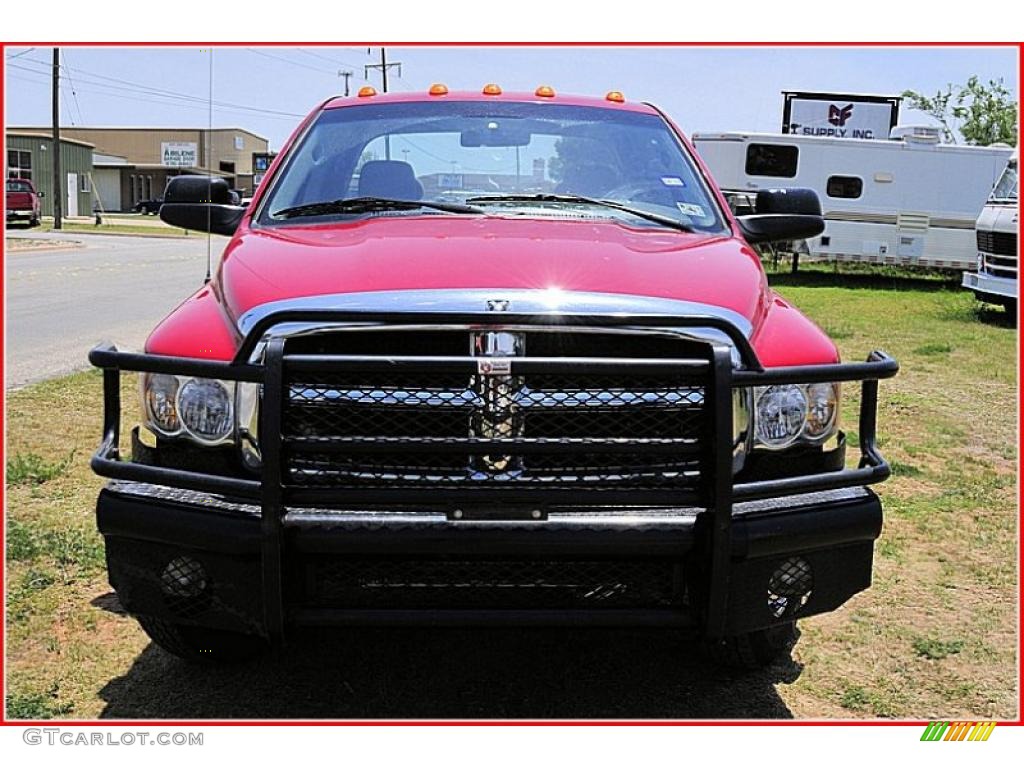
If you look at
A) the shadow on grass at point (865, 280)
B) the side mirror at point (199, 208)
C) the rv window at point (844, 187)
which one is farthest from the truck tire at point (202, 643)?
the rv window at point (844, 187)

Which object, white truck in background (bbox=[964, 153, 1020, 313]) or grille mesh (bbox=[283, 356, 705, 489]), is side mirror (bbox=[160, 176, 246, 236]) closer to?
grille mesh (bbox=[283, 356, 705, 489])

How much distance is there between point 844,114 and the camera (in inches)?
1113

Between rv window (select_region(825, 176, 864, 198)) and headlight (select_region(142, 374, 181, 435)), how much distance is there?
21.4m

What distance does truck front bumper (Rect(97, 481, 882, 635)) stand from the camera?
291 centimetres

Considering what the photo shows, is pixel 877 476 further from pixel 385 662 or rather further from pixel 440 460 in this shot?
pixel 385 662

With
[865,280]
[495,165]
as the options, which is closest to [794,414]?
[495,165]

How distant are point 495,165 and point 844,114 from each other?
2592 cm

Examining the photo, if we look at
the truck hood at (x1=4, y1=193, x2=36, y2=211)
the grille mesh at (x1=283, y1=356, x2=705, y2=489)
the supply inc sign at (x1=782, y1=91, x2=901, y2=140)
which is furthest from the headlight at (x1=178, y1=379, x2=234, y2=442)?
the truck hood at (x1=4, y1=193, x2=36, y2=211)

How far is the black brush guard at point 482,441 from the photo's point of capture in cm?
287

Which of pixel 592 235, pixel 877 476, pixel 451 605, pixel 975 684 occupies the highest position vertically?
pixel 592 235

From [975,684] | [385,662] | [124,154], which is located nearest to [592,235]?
[385,662]

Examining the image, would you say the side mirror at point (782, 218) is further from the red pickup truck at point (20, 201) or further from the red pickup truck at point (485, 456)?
the red pickup truck at point (20, 201)

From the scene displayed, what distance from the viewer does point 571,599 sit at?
3.03 meters

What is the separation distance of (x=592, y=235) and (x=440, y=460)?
111 centimetres
